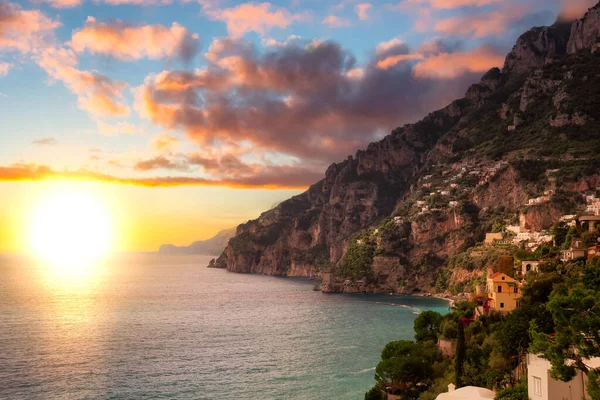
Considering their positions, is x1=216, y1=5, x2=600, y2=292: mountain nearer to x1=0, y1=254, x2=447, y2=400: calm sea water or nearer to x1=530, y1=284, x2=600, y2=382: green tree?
x1=0, y1=254, x2=447, y2=400: calm sea water

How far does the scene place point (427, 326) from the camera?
62094 millimetres

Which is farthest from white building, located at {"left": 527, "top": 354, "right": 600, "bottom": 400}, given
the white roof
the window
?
the white roof

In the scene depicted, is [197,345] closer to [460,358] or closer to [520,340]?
[460,358]

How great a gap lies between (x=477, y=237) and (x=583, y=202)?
2869 cm

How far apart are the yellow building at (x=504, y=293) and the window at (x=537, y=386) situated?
2538cm

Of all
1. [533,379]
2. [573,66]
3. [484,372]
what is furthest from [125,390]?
[573,66]

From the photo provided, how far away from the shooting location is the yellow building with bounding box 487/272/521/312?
A: 51531 mm

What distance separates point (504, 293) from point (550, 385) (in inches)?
1075

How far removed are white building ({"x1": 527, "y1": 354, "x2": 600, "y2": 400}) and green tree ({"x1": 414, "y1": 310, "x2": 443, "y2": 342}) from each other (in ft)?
107

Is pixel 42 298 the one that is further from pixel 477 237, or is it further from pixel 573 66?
pixel 573 66

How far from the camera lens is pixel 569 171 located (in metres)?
130

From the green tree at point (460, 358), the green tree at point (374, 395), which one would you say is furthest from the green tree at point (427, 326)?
the green tree at point (460, 358)

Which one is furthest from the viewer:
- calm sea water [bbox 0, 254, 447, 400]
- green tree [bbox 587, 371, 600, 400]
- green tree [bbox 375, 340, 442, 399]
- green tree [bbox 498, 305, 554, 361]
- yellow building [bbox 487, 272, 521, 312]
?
calm sea water [bbox 0, 254, 447, 400]

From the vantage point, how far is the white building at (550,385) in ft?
81.9
